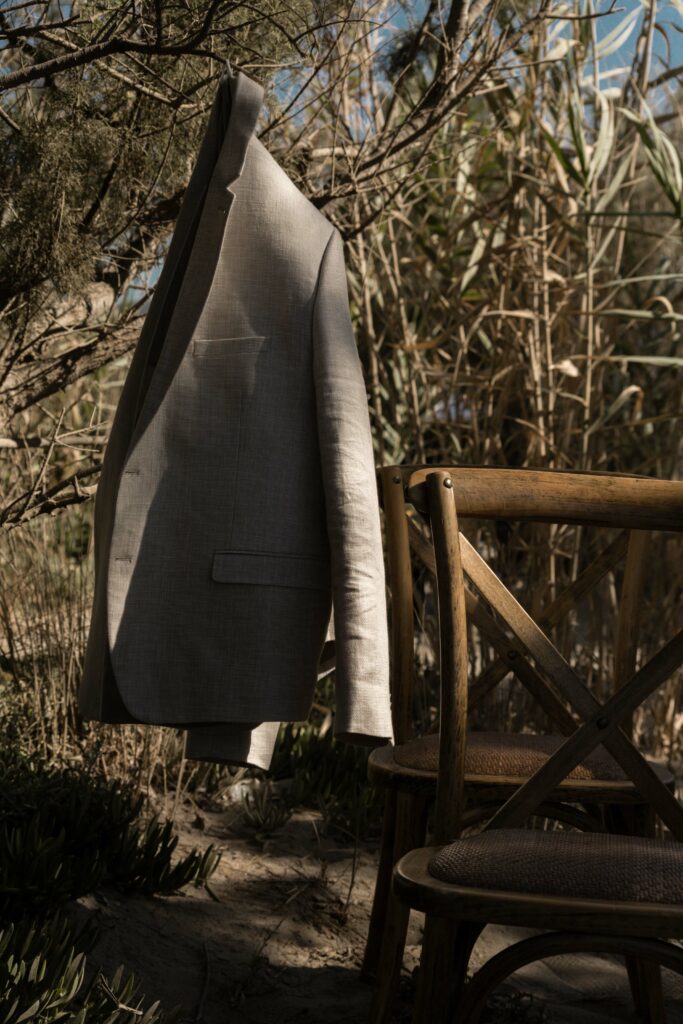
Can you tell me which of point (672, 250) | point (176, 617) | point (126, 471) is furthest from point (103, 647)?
point (672, 250)

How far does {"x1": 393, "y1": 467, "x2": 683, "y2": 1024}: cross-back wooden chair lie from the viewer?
1.14m

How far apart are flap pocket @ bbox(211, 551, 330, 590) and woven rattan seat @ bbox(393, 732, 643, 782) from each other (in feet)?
1.35

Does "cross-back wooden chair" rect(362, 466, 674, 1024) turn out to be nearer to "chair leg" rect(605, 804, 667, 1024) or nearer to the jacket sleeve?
"chair leg" rect(605, 804, 667, 1024)

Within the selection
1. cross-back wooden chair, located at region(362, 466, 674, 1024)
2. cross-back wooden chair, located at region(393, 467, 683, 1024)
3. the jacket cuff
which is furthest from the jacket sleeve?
cross-back wooden chair, located at region(393, 467, 683, 1024)

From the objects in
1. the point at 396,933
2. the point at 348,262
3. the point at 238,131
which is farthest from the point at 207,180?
the point at 348,262

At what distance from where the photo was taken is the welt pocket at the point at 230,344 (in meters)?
1.74

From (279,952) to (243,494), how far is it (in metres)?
1.22

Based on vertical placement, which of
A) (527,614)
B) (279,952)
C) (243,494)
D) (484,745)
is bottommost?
(279,952)

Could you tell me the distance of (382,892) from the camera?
2.12 m

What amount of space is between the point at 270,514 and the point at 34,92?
1.28 m

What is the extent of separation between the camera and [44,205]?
222 centimetres

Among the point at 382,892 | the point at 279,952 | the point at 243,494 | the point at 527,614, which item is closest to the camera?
the point at 527,614

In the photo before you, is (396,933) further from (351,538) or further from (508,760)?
(351,538)

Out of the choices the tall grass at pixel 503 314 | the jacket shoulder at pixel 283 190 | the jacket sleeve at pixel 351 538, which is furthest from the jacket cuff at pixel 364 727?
the tall grass at pixel 503 314
